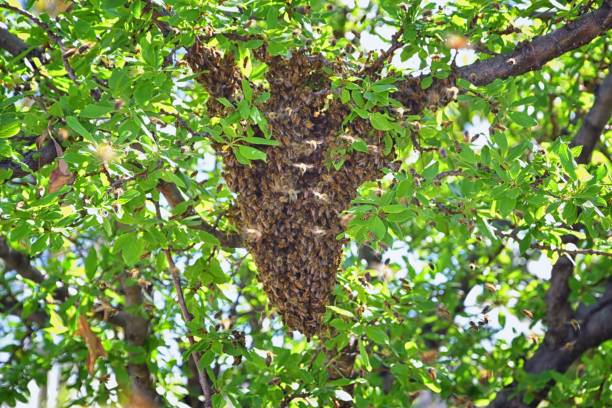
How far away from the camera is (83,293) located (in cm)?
446

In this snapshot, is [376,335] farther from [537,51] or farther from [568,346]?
[568,346]

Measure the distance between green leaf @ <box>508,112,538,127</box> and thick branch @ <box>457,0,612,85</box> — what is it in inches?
12.3

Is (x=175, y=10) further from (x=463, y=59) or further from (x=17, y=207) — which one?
(x=463, y=59)

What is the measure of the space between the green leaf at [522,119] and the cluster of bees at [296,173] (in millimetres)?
554

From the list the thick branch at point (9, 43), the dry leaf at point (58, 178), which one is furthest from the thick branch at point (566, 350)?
the thick branch at point (9, 43)

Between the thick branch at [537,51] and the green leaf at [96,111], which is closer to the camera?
the green leaf at [96,111]

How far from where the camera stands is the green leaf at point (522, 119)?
10.7 ft

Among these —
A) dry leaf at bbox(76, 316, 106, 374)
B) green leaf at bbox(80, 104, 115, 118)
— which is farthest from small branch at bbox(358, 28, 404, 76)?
dry leaf at bbox(76, 316, 106, 374)

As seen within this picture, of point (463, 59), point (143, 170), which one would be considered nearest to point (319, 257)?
point (143, 170)

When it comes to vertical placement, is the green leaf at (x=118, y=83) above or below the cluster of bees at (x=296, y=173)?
above

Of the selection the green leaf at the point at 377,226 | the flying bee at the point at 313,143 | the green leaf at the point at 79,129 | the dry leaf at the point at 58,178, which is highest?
the dry leaf at the point at 58,178

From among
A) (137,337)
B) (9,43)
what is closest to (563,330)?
(137,337)

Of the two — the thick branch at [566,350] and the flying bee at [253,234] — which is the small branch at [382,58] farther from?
the thick branch at [566,350]

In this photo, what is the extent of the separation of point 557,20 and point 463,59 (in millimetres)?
1689
